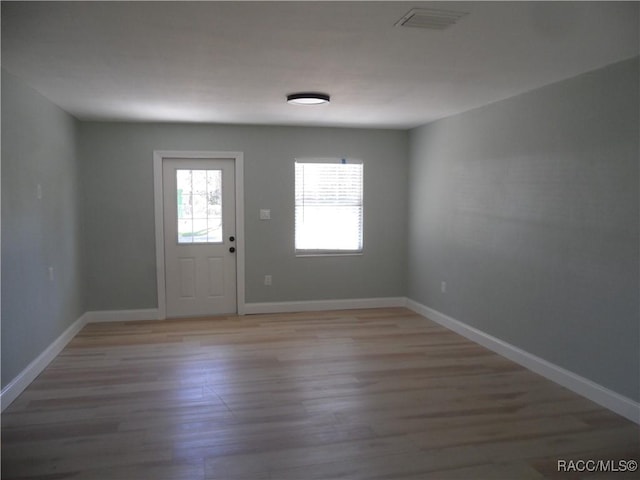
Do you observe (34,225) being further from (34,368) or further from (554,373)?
(554,373)

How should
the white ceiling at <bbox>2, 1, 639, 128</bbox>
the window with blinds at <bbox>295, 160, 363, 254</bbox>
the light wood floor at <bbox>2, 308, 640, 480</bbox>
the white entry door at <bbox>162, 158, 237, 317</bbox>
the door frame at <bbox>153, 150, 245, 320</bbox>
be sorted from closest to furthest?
the white ceiling at <bbox>2, 1, 639, 128</bbox>, the light wood floor at <bbox>2, 308, 640, 480</bbox>, the door frame at <bbox>153, 150, 245, 320</bbox>, the white entry door at <bbox>162, 158, 237, 317</bbox>, the window with blinds at <bbox>295, 160, 363, 254</bbox>

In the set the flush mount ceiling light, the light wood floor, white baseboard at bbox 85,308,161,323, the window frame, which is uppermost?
the flush mount ceiling light

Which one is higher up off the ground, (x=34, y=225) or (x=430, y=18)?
(x=430, y=18)

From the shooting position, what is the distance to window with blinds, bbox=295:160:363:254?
609 cm

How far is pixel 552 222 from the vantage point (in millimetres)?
3775

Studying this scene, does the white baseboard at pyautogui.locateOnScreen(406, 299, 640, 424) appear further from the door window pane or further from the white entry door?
the door window pane

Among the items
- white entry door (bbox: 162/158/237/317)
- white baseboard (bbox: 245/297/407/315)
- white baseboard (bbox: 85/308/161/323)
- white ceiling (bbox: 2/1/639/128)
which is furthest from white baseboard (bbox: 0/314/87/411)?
white ceiling (bbox: 2/1/639/128)

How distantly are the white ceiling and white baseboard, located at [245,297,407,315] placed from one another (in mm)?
Answer: 2621

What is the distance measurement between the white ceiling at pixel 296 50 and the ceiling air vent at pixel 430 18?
5 cm

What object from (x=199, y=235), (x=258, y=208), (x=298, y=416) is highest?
(x=258, y=208)

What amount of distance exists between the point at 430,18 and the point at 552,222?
212 centimetres

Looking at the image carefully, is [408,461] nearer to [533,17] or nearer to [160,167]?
[533,17]

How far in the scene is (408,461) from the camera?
8.63 feet

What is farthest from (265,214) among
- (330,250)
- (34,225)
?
(34,225)
